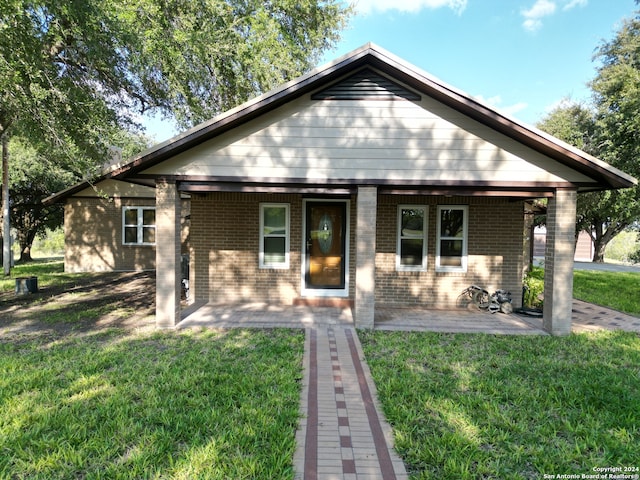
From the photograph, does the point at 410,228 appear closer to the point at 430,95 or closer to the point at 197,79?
the point at 430,95

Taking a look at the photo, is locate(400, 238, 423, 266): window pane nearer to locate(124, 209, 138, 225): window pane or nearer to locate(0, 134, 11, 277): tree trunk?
locate(124, 209, 138, 225): window pane

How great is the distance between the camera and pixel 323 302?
8438 millimetres

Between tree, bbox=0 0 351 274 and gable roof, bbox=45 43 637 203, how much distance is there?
73.9 inches

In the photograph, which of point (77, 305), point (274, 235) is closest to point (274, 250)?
point (274, 235)

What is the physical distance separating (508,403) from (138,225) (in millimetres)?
14551

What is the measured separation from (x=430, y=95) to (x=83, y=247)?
14.5 metres

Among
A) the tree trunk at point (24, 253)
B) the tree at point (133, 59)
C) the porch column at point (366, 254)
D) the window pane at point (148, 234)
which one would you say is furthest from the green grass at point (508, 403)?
the tree trunk at point (24, 253)

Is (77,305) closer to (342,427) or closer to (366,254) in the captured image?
(366,254)

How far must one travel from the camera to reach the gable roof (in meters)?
5.98

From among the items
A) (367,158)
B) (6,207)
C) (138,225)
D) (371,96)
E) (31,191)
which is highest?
(371,96)

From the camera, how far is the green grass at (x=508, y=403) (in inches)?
120

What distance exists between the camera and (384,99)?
21.4 ft

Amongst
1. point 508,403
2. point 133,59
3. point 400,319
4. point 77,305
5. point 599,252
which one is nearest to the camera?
point 508,403

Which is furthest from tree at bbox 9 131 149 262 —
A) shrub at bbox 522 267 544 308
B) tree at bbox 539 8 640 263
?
tree at bbox 539 8 640 263
